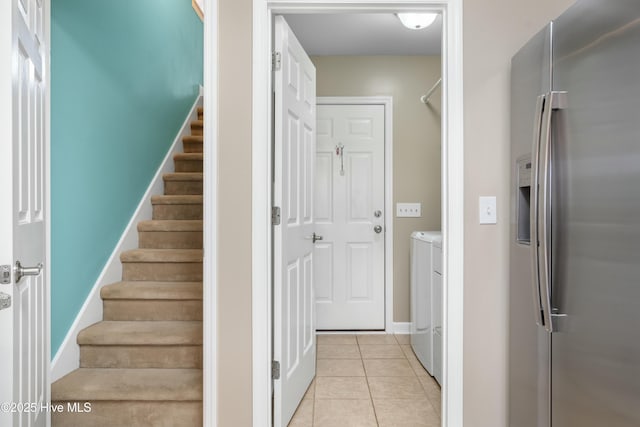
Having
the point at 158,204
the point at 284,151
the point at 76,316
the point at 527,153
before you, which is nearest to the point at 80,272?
the point at 76,316

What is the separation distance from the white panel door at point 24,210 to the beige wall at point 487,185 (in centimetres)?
163

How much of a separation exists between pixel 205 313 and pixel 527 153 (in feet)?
4.77

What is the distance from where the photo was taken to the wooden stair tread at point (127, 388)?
1.96 meters

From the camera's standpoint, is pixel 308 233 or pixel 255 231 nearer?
pixel 255 231

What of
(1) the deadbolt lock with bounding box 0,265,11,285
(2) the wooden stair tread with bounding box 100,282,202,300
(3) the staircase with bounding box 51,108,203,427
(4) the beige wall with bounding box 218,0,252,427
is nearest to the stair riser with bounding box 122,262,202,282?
(3) the staircase with bounding box 51,108,203,427

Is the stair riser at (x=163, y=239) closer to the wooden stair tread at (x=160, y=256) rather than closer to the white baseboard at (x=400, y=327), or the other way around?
the wooden stair tread at (x=160, y=256)

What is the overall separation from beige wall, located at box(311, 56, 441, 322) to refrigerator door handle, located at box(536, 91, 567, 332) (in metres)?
2.45

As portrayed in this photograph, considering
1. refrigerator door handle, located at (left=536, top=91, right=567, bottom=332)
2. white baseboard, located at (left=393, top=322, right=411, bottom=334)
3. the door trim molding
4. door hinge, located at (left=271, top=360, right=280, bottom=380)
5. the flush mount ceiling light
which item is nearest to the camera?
refrigerator door handle, located at (left=536, top=91, right=567, bottom=332)

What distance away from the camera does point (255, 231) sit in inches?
70.1

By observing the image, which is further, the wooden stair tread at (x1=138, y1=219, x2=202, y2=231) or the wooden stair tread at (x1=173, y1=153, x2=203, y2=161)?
the wooden stair tread at (x1=173, y1=153, x2=203, y2=161)

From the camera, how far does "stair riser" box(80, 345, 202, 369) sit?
2.22 meters

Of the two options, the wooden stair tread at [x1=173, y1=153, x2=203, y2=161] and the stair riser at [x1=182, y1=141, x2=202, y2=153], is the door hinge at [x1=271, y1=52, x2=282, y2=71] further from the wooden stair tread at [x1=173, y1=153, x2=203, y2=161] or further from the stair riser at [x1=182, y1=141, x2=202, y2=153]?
the stair riser at [x1=182, y1=141, x2=202, y2=153]

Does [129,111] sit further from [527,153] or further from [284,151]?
[527,153]

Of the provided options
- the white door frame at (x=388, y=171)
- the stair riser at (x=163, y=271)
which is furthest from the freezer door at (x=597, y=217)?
the white door frame at (x=388, y=171)
